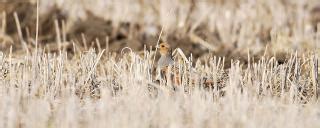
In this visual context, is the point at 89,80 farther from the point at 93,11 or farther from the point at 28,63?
the point at 93,11

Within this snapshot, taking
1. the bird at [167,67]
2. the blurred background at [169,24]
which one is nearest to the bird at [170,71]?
the bird at [167,67]

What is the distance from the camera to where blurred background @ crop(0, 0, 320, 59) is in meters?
10.2

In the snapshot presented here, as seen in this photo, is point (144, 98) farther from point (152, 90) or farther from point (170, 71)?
point (170, 71)

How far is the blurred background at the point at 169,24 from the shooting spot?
33.4ft

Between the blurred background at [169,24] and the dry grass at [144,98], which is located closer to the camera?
the dry grass at [144,98]

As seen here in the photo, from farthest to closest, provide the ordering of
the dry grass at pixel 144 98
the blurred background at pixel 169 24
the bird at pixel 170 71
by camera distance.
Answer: the blurred background at pixel 169 24 < the bird at pixel 170 71 < the dry grass at pixel 144 98

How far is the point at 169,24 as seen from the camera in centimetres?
1114

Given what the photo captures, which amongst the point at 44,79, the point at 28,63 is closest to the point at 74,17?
the point at 28,63

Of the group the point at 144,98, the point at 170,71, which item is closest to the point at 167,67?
the point at 170,71

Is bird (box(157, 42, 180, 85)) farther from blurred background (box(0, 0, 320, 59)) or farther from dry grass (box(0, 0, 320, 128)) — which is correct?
blurred background (box(0, 0, 320, 59))

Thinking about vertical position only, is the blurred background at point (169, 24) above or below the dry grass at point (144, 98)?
above

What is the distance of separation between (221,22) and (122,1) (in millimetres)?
1608

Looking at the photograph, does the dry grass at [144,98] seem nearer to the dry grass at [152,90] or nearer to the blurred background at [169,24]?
the dry grass at [152,90]

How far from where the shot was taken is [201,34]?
10859mm
